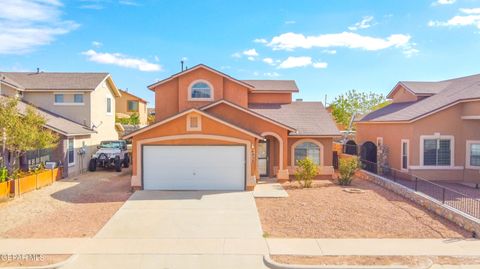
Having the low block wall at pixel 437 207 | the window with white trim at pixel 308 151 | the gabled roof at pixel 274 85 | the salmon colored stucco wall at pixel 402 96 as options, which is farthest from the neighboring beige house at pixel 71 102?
the salmon colored stucco wall at pixel 402 96

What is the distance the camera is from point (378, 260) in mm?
8320

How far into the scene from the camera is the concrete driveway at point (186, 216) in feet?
33.7

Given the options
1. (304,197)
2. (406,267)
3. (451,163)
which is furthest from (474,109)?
(406,267)

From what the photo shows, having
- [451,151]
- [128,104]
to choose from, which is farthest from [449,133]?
[128,104]

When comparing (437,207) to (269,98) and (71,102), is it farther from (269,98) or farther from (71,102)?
(71,102)

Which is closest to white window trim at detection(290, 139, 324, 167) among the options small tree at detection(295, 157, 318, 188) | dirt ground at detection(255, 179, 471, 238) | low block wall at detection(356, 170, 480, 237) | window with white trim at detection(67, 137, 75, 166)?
small tree at detection(295, 157, 318, 188)

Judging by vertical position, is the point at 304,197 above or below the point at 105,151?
below

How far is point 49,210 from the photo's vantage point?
41.9 ft

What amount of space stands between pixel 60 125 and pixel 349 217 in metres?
18.0

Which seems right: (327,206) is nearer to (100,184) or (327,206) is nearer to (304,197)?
(304,197)

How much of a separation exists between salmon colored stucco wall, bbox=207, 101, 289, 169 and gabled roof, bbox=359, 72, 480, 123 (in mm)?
7012

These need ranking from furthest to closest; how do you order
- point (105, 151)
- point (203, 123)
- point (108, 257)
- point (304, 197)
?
point (105, 151) → point (203, 123) → point (304, 197) → point (108, 257)

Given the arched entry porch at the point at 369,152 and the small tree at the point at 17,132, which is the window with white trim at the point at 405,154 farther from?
the small tree at the point at 17,132

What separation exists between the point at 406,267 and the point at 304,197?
701 centimetres
